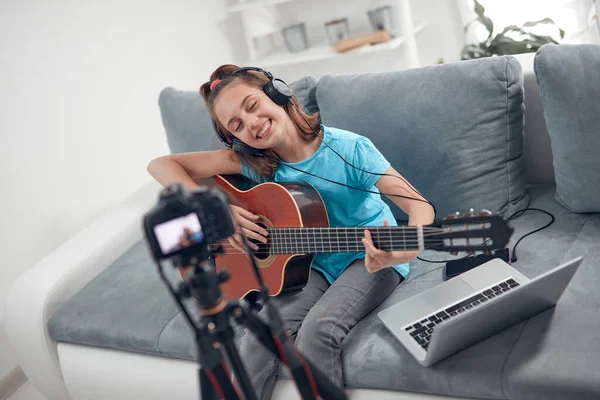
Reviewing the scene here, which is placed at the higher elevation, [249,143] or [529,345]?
[249,143]

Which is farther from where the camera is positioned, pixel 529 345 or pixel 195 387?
pixel 195 387

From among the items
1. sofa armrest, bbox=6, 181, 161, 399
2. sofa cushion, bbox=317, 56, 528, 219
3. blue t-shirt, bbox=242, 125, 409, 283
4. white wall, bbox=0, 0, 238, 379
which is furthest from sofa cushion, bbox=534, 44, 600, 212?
white wall, bbox=0, 0, 238, 379

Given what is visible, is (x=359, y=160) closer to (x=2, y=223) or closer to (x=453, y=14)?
(x=2, y=223)

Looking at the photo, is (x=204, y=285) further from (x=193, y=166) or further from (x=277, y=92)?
(x=193, y=166)

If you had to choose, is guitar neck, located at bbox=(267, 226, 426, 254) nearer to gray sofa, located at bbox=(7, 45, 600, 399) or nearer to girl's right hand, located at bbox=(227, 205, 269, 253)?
girl's right hand, located at bbox=(227, 205, 269, 253)

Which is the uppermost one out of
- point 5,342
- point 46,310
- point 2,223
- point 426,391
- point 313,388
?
point 313,388

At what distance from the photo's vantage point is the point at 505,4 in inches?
118

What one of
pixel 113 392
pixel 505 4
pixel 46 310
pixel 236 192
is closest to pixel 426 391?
pixel 236 192

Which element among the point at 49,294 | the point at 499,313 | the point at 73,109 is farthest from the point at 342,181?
the point at 73,109

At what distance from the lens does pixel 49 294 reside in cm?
182

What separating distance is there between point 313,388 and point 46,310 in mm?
1316

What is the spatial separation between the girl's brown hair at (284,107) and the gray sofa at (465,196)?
234mm

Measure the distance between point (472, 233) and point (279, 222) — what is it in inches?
21.4

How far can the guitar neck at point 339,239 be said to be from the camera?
1.18 meters
